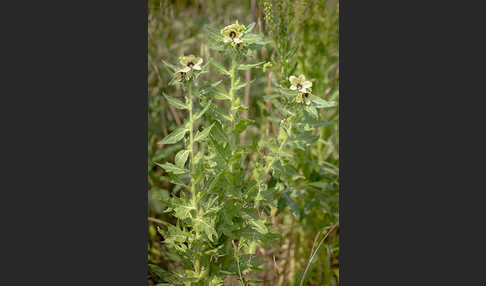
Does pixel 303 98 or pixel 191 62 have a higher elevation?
pixel 191 62

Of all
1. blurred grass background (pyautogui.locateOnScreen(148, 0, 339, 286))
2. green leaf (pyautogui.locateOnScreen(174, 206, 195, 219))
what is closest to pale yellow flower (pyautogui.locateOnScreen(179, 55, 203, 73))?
blurred grass background (pyautogui.locateOnScreen(148, 0, 339, 286))

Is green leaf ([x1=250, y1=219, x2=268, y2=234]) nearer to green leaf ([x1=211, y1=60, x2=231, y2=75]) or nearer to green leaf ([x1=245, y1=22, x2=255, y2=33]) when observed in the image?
green leaf ([x1=211, y1=60, x2=231, y2=75])

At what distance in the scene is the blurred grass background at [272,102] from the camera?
2.43m

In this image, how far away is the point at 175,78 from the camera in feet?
7.36

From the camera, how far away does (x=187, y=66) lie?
225cm

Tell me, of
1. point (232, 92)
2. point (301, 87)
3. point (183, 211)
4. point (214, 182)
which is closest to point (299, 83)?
point (301, 87)

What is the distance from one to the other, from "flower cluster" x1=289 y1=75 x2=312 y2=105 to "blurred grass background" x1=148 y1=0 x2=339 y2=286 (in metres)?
0.10

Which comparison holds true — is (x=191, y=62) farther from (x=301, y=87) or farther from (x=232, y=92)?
(x=301, y=87)

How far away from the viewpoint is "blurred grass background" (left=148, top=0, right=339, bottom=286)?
2426mm

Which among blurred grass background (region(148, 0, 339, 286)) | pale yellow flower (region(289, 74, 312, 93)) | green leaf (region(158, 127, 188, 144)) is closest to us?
green leaf (region(158, 127, 188, 144))

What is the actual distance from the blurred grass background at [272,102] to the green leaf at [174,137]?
230 mm

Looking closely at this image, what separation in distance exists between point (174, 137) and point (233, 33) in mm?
474

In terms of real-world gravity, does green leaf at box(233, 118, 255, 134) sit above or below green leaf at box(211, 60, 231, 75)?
below

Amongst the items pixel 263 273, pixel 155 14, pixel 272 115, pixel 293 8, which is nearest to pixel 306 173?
pixel 272 115
